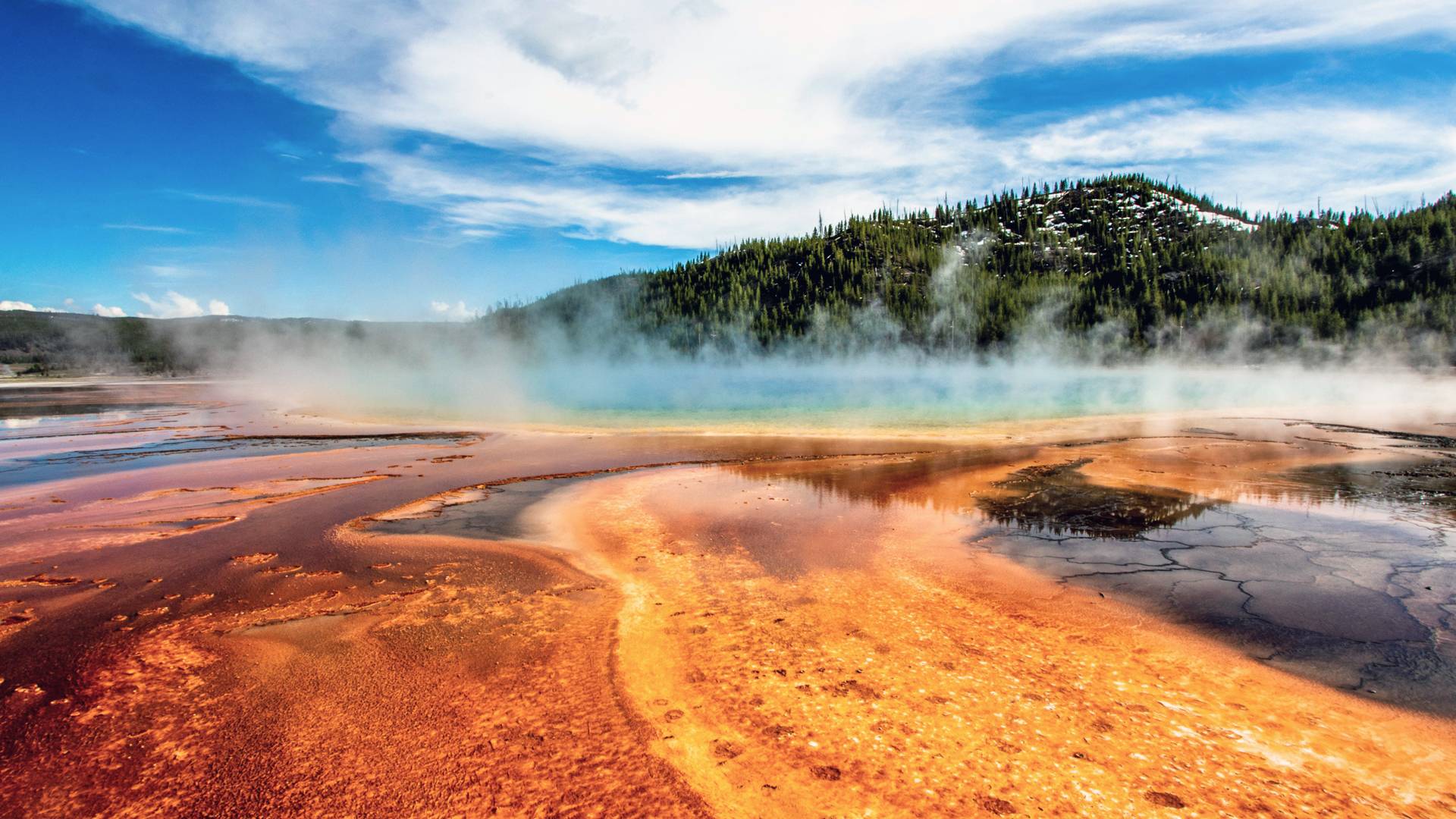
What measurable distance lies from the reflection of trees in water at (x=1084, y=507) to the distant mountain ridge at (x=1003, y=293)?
90263mm

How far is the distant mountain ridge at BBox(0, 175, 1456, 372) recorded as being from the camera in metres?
88.5

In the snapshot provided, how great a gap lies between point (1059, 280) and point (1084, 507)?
118164 mm

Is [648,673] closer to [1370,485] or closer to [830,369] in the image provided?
[1370,485]

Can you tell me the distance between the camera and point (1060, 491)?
12242 millimetres

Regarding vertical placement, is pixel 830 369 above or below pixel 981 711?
above

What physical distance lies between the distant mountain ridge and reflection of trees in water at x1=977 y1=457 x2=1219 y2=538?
9026 cm

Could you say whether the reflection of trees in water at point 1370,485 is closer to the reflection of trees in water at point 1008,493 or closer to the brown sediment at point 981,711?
the reflection of trees in water at point 1008,493

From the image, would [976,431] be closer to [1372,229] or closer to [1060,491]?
[1060,491]

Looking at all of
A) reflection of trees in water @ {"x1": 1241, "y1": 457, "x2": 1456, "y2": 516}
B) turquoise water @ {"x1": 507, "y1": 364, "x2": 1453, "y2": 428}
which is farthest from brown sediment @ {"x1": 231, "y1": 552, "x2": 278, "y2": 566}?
turquoise water @ {"x1": 507, "y1": 364, "x2": 1453, "y2": 428}

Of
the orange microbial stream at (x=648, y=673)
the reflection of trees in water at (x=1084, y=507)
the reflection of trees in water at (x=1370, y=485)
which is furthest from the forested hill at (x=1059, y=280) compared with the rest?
the orange microbial stream at (x=648, y=673)

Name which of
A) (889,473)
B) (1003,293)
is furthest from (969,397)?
(1003,293)

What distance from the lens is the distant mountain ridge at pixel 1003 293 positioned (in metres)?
88.5

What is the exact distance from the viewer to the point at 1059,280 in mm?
112875

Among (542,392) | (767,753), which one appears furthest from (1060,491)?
(542,392)
